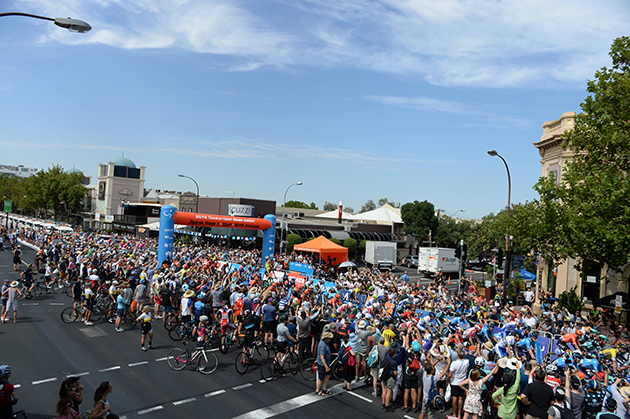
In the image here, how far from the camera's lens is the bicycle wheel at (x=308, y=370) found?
10992 mm

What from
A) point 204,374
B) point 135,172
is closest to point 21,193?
point 135,172

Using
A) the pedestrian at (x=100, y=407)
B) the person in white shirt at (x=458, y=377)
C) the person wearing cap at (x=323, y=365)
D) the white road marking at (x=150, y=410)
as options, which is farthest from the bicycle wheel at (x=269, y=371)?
the pedestrian at (x=100, y=407)

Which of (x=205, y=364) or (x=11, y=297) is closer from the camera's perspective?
(x=205, y=364)

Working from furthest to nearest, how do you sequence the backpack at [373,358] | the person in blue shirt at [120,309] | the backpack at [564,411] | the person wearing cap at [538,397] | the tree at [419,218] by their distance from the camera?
the tree at [419,218] < the person in blue shirt at [120,309] < the backpack at [373,358] < the person wearing cap at [538,397] < the backpack at [564,411]

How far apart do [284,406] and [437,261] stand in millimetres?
30599

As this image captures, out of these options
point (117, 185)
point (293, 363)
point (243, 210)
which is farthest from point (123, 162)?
point (293, 363)

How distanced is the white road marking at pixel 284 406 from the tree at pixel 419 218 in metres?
57.5

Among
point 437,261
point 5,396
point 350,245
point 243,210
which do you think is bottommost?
point 5,396

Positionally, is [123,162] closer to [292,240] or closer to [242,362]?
[292,240]

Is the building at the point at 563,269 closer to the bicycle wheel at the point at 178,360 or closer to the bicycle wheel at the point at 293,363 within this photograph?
the bicycle wheel at the point at 293,363

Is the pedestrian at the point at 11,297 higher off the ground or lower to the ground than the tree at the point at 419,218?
lower

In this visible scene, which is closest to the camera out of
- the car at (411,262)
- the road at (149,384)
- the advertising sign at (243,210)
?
the road at (149,384)

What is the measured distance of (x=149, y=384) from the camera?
983cm

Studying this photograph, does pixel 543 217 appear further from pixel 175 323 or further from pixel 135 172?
pixel 135 172
